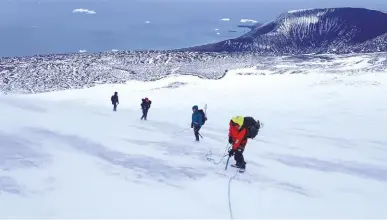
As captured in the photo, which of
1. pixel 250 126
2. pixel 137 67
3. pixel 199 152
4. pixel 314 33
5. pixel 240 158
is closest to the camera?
pixel 250 126

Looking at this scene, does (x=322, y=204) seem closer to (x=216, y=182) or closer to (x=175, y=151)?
(x=216, y=182)

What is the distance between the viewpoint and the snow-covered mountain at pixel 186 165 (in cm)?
845

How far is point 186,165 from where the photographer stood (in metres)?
11.0

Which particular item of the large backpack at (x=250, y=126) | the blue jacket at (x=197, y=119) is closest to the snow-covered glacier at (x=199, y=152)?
the blue jacket at (x=197, y=119)

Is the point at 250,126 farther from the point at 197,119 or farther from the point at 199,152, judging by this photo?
the point at 197,119

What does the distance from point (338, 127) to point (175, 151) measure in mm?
8922

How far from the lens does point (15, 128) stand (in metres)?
15.2

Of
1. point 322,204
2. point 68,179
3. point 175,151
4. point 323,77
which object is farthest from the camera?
point 323,77

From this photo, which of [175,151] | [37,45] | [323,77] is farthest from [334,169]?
[37,45]

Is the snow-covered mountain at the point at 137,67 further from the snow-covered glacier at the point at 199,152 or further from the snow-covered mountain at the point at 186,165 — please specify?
the snow-covered mountain at the point at 186,165

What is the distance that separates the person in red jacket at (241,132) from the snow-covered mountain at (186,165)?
18.3 inches

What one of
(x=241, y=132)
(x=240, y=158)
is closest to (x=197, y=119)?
(x=240, y=158)

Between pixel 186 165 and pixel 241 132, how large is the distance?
1.80 meters

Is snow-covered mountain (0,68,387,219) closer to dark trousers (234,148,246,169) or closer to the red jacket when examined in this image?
dark trousers (234,148,246,169)
